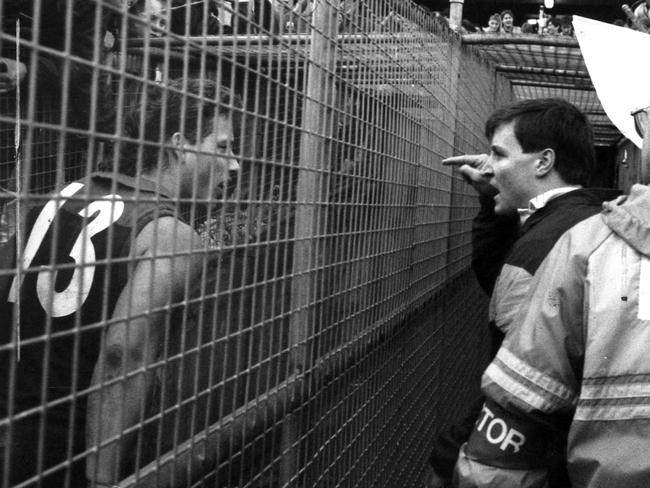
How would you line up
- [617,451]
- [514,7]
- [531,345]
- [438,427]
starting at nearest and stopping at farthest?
[617,451] < [531,345] < [438,427] < [514,7]

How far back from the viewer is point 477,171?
326 cm

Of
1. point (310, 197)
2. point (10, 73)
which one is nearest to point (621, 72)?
point (310, 197)

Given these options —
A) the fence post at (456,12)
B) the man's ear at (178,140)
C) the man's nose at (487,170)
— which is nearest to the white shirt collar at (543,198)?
the man's nose at (487,170)

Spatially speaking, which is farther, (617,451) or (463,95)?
(463,95)

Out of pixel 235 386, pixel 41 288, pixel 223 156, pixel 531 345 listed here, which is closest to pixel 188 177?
pixel 223 156

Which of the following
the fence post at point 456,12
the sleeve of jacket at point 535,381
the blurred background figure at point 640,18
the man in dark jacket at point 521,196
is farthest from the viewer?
the blurred background figure at point 640,18

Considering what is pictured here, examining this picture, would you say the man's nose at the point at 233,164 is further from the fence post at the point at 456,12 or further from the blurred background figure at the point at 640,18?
the blurred background figure at the point at 640,18

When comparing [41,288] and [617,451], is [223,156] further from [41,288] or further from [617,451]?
[617,451]

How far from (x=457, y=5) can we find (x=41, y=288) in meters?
4.00

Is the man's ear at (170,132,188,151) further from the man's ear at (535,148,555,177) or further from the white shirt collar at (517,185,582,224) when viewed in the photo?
the man's ear at (535,148,555,177)

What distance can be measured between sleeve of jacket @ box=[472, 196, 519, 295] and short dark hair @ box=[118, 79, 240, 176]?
7.15 feet

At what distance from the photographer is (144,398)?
125 cm

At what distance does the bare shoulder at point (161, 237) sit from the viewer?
1.25m

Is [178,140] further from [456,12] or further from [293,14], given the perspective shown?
[456,12]
